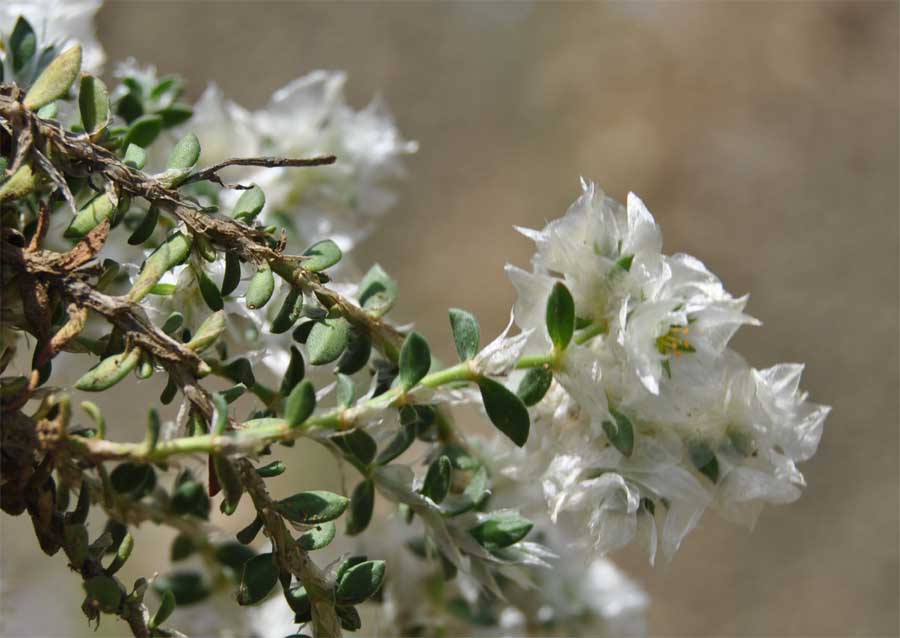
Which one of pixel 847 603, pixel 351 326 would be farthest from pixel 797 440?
pixel 847 603

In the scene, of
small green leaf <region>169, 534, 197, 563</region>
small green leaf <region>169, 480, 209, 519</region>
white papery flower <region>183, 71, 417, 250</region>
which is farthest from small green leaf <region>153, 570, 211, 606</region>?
white papery flower <region>183, 71, 417, 250</region>

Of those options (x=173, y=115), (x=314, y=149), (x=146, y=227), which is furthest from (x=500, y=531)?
(x=314, y=149)

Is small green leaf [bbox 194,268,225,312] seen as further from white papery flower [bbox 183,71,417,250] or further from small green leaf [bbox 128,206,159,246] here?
white papery flower [bbox 183,71,417,250]

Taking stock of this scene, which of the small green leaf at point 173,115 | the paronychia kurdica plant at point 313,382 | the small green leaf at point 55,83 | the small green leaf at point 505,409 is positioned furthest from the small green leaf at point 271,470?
the small green leaf at point 173,115

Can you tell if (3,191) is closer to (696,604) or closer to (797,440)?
(797,440)

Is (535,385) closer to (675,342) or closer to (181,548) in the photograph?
(675,342)

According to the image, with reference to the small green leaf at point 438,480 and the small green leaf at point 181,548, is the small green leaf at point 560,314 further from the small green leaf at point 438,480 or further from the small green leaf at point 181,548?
the small green leaf at point 181,548
